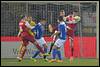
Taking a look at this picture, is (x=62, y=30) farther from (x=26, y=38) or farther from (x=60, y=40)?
(x=26, y=38)

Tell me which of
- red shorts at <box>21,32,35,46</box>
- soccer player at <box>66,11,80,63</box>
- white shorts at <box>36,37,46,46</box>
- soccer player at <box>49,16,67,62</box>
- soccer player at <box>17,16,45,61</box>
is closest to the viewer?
soccer player at <box>49,16,67,62</box>

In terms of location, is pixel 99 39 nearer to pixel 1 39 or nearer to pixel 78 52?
pixel 78 52

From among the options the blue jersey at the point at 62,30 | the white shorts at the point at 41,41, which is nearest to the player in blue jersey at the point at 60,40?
the blue jersey at the point at 62,30

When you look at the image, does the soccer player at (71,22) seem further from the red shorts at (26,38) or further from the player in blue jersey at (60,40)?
the red shorts at (26,38)

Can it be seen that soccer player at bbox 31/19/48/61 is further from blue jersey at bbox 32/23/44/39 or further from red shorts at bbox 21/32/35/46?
red shorts at bbox 21/32/35/46

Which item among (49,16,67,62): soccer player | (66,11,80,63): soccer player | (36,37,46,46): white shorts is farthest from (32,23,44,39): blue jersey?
(66,11,80,63): soccer player

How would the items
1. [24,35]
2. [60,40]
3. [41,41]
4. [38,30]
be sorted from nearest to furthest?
[60,40] < [24,35] < [38,30] < [41,41]

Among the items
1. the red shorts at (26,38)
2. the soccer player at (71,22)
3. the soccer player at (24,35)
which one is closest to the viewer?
the soccer player at (24,35)

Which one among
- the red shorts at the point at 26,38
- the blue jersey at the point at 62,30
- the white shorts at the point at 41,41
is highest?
the blue jersey at the point at 62,30

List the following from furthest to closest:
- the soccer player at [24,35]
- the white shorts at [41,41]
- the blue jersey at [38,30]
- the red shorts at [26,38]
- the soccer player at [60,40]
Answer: the white shorts at [41,41]
the blue jersey at [38,30]
the red shorts at [26,38]
the soccer player at [24,35]
the soccer player at [60,40]

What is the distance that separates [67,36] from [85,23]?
1.83 meters

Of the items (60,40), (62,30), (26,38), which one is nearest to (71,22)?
(62,30)

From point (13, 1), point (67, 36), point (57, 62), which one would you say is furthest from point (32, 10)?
point (57, 62)

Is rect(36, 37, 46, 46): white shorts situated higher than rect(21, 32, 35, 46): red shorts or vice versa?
rect(21, 32, 35, 46): red shorts
